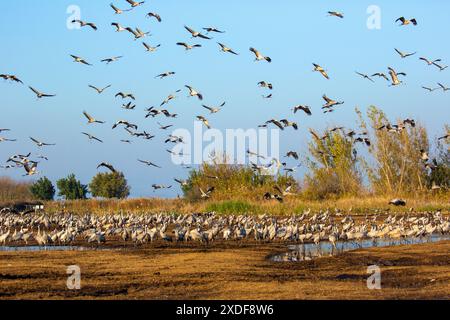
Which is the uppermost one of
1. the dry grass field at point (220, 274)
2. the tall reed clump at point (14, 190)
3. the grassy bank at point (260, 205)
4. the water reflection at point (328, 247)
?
the tall reed clump at point (14, 190)

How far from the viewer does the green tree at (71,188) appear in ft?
218

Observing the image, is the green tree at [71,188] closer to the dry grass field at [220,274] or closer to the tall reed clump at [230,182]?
the tall reed clump at [230,182]

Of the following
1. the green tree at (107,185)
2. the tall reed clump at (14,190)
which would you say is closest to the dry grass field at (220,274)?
the tall reed clump at (14,190)

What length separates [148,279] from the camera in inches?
633

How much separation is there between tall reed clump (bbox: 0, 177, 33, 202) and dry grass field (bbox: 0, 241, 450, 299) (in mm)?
36568

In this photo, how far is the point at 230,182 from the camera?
52250mm

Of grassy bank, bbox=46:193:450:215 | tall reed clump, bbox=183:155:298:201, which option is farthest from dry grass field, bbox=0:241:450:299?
tall reed clump, bbox=183:155:298:201

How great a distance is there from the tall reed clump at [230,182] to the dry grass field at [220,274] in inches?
1044

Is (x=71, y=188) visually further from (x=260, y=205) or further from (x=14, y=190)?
(x=260, y=205)

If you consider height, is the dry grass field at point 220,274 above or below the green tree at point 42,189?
below

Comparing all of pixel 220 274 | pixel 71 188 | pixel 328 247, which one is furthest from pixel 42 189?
pixel 220 274
